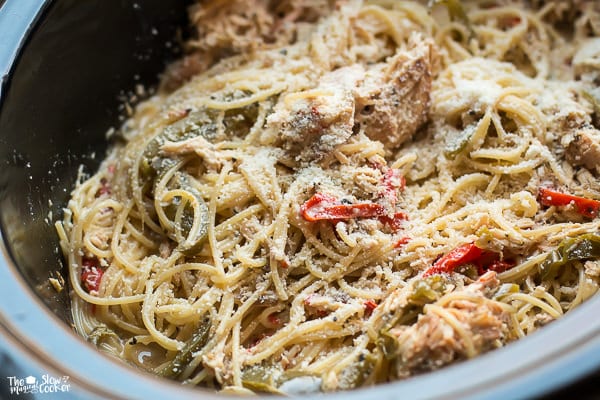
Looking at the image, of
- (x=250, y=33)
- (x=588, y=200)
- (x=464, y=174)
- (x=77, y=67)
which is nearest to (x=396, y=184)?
(x=464, y=174)

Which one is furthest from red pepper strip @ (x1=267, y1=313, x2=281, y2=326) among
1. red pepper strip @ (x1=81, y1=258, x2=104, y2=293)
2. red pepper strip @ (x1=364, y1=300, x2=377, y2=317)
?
red pepper strip @ (x1=81, y1=258, x2=104, y2=293)

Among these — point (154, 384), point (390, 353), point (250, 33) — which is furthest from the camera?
point (250, 33)

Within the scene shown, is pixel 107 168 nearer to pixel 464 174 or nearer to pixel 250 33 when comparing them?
pixel 250 33

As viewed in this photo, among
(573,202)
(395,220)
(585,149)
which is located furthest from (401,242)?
(585,149)

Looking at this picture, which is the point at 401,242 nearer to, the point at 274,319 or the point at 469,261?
the point at 469,261

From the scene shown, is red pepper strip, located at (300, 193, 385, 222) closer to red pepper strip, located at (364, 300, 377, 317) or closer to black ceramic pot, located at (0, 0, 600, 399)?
red pepper strip, located at (364, 300, 377, 317)

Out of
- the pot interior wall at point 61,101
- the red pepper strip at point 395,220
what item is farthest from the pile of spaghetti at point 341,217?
the pot interior wall at point 61,101

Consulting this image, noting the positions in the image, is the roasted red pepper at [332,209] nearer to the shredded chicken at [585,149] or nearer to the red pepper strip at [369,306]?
the red pepper strip at [369,306]
